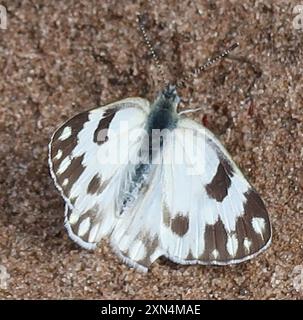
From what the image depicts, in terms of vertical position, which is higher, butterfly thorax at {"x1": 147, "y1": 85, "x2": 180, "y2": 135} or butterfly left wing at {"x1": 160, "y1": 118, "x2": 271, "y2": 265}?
butterfly thorax at {"x1": 147, "y1": 85, "x2": 180, "y2": 135}

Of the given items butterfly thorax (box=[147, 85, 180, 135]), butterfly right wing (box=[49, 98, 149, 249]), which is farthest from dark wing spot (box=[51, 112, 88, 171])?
butterfly thorax (box=[147, 85, 180, 135])

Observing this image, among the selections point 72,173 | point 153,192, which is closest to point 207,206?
point 153,192

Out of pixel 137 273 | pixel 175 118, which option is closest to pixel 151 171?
pixel 175 118

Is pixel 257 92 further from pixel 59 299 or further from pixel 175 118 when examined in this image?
pixel 59 299

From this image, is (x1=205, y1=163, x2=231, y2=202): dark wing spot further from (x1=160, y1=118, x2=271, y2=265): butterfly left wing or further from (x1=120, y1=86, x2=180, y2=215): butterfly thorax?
(x1=120, y1=86, x2=180, y2=215): butterfly thorax

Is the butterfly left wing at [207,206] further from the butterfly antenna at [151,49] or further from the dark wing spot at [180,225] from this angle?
the butterfly antenna at [151,49]
